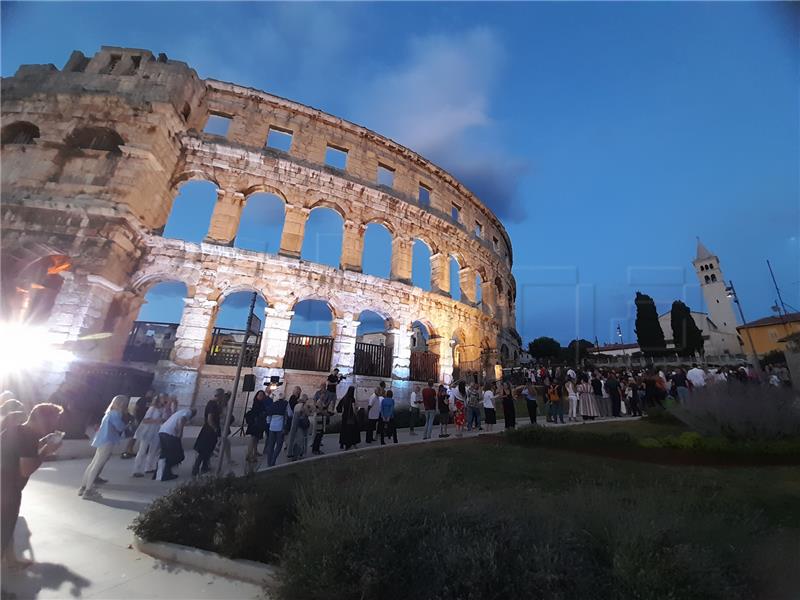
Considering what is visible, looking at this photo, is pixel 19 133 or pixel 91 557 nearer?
pixel 91 557

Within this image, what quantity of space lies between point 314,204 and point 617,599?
1701cm

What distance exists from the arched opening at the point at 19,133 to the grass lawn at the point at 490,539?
18547mm

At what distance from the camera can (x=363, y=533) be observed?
3.21m

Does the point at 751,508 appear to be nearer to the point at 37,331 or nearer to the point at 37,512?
the point at 37,512

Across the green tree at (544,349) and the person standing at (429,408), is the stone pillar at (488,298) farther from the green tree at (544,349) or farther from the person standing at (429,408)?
the green tree at (544,349)

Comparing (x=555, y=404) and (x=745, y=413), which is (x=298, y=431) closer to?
(x=555, y=404)

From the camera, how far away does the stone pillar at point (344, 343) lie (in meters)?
14.6

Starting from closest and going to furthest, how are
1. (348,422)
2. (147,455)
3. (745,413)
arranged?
1. (147,455)
2. (348,422)
3. (745,413)

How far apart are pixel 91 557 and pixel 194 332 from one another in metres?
10.6

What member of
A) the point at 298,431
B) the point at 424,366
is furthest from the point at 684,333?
the point at 298,431

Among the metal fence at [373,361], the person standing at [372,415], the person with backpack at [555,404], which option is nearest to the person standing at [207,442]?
the person standing at [372,415]

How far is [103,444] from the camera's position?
226 inches

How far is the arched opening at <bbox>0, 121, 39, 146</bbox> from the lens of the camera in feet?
46.5

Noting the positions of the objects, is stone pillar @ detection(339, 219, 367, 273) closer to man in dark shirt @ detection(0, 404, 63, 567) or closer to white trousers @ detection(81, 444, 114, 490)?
white trousers @ detection(81, 444, 114, 490)
